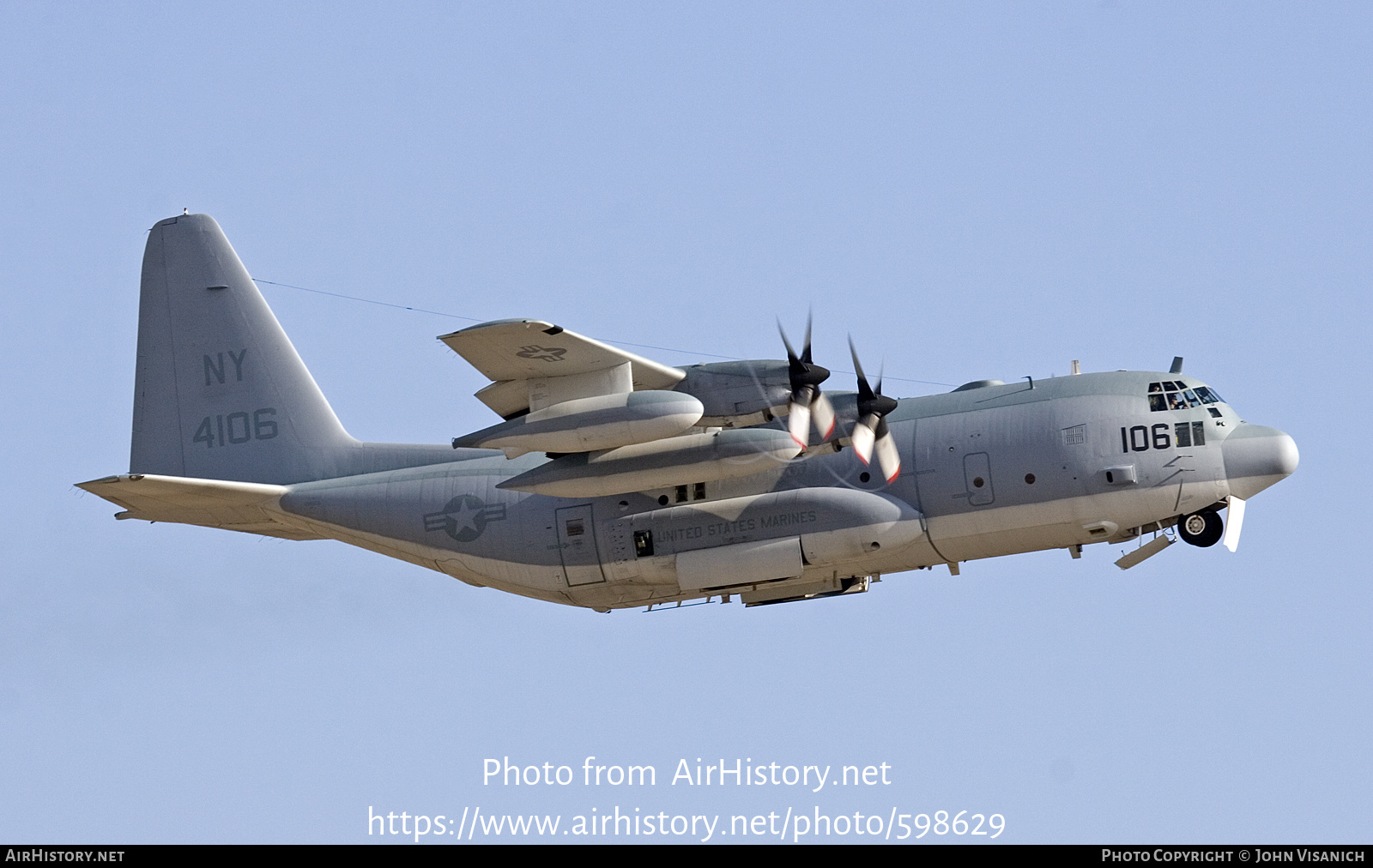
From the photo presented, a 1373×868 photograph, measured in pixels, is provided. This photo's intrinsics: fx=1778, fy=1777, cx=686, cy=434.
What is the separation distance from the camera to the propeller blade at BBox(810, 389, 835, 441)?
26.2 m

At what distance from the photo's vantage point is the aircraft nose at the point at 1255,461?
2653 cm

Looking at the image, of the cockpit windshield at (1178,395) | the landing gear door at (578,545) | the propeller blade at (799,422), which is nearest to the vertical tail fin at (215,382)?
the landing gear door at (578,545)

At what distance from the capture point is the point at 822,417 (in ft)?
86.0

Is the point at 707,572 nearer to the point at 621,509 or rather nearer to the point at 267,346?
the point at 621,509

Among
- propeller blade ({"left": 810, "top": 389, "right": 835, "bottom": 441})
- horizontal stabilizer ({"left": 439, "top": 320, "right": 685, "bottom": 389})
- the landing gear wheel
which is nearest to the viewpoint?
horizontal stabilizer ({"left": 439, "top": 320, "right": 685, "bottom": 389})

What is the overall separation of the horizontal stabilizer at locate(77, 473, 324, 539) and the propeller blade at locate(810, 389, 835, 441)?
9.39 m

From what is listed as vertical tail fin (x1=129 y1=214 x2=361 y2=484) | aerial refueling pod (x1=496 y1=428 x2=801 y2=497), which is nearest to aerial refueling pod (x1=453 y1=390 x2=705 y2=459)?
aerial refueling pod (x1=496 y1=428 x2=801 y2=497)

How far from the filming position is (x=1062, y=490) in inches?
Result: 1048

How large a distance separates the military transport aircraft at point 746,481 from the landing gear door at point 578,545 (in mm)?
31

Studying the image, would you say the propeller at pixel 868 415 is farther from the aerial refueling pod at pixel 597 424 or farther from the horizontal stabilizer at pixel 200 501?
the horizontal stabilizer at pixel 200 501

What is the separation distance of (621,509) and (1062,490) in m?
6.84

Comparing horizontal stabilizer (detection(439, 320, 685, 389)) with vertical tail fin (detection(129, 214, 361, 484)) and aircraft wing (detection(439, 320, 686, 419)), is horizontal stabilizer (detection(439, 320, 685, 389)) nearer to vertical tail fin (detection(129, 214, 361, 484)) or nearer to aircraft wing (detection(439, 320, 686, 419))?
aircraft wing (detection(439, 320, 686, 419))
